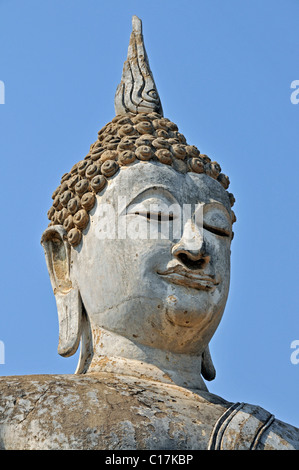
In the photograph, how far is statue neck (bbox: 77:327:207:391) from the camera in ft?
35.0

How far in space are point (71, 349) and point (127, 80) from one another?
2.98 m

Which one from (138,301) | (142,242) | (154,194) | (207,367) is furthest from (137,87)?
(207,367)

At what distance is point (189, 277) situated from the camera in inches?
423

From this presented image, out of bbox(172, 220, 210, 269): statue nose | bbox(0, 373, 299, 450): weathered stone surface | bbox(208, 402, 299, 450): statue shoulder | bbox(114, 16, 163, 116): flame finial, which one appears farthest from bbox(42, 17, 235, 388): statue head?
bbox(208, 402, 299, 450): statue shoulder

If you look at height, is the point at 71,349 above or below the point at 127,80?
below

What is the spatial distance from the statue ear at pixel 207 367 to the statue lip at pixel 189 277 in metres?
0.97

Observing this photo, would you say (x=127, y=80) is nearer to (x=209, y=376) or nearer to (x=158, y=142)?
(x=158, y=142)

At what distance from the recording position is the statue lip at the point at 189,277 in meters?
10.7

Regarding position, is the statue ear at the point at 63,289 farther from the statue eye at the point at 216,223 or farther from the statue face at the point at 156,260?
the statue eye at the point at 216,223

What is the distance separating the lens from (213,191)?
11.5 meters

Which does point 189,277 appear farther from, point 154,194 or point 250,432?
point 250,432
